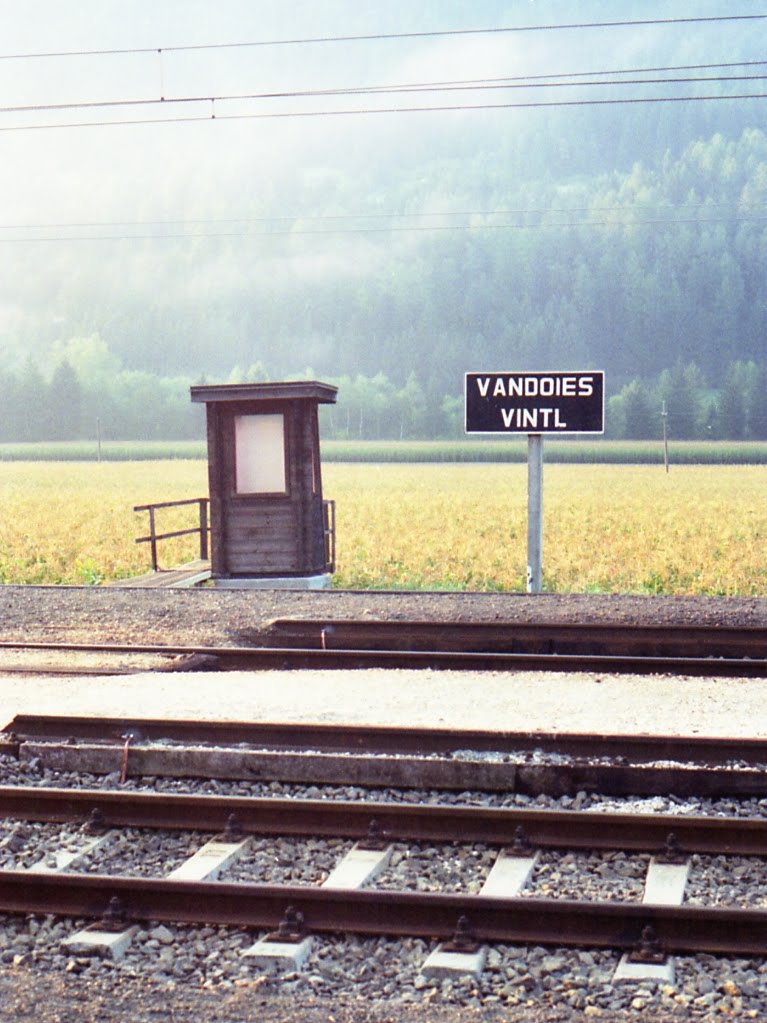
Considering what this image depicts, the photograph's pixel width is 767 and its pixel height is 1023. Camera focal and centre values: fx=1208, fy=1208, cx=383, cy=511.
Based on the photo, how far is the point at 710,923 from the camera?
4.37m

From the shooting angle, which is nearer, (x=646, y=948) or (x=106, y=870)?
(x=646, y=948)

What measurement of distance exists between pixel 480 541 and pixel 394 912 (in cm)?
1966

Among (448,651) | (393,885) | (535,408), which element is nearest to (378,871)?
(393,885)

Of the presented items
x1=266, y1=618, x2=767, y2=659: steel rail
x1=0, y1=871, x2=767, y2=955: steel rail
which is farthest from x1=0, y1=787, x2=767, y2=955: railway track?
x1=266, y1=618, x2=767, y2=659: steel rail

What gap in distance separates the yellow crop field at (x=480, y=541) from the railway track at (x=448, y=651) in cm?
571

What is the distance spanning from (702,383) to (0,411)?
81892 millimetres

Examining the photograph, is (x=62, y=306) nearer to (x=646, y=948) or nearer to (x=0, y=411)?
(x=0, y=411)

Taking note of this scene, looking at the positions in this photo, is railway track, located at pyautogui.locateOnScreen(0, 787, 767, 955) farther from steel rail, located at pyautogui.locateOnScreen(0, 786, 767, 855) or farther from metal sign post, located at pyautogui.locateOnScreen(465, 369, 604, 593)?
metal sign post, located at pyautogui.locateOnScreen(465, 369, 604, 593)

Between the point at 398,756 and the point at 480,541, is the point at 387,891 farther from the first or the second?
the point at 480,541

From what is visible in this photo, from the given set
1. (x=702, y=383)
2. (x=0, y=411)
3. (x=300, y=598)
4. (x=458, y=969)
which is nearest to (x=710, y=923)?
(x=458, y=969)

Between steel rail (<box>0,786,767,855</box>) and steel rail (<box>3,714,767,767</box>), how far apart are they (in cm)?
111

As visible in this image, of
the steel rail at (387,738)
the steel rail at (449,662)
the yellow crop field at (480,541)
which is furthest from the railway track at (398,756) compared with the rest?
the yellow crop field at (480,541)

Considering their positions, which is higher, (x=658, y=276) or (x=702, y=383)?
(x=658, y=276)

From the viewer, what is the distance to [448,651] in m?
10.7
